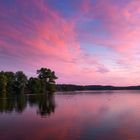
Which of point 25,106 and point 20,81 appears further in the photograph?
point 20,81

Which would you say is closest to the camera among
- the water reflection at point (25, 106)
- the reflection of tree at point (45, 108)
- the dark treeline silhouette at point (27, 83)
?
the reflection of tree at point (45, 108)

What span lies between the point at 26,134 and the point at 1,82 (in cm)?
9293

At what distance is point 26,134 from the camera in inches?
964

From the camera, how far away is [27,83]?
15088 cm

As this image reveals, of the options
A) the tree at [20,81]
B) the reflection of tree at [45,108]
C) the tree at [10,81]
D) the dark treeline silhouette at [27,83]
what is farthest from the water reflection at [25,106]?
the tree at [20,81]

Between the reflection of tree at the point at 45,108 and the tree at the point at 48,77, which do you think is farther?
the tree at the point at 48,77

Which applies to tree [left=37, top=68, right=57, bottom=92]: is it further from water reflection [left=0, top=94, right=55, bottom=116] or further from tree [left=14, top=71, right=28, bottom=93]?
water reflection [left=0, top=94, right=55, bottom=116]

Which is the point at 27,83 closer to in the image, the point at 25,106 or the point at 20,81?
the point at 20,81

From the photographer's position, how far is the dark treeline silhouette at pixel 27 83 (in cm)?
12900

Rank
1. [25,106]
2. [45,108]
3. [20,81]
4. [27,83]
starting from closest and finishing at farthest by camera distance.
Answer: [45,108], [25,106], [20,81], [27,83]

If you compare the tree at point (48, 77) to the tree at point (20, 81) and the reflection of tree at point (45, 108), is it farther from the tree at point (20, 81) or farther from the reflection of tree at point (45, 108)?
the reflection of tree at point (45, 108)

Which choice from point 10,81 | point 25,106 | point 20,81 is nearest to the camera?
point 25,106

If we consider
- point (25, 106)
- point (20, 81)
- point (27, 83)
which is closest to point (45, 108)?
point (25, 106)

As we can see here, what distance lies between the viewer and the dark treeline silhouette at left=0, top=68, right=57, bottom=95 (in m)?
129
